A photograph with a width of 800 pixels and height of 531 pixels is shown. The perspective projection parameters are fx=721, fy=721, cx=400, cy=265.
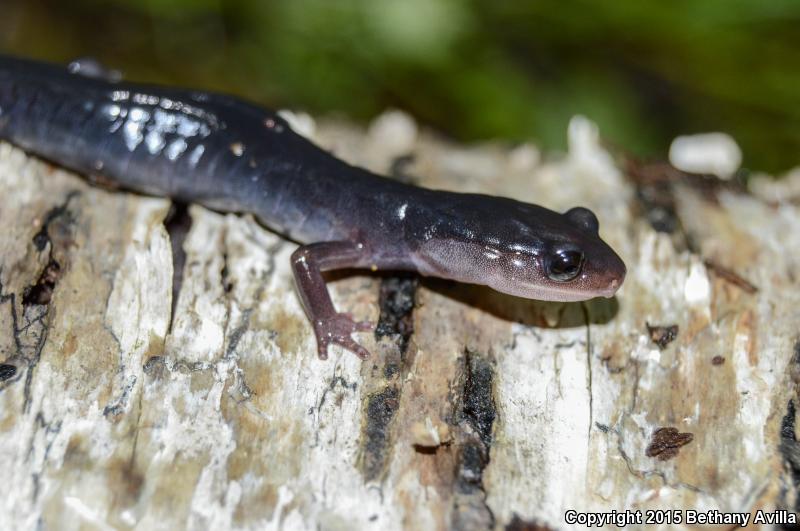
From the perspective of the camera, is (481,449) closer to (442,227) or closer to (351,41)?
(442,227)

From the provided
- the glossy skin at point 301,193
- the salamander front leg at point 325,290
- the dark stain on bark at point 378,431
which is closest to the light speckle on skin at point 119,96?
the glossy skin at point 301,193

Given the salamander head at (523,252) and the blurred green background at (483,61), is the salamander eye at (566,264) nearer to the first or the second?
the salamander head at (523,252)

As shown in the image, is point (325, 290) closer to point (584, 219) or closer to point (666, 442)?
point (584, 219)

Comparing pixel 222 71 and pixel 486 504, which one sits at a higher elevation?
pixel 222 71

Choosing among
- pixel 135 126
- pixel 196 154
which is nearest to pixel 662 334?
pixel 196 154

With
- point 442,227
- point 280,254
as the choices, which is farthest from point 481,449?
point 280,254

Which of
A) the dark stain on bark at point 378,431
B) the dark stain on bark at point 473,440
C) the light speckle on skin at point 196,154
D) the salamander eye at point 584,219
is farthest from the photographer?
the light speckle on skin at point 196,154
